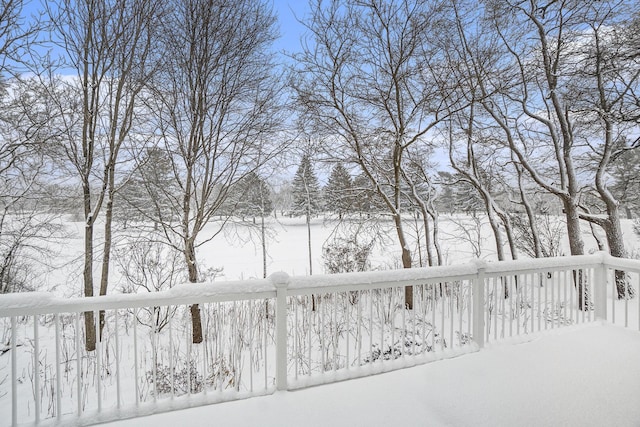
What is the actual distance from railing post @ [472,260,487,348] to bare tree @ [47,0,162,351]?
5180mm

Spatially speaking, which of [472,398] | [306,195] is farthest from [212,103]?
[306,195]

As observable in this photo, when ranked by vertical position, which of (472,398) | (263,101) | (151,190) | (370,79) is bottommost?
(472,398)

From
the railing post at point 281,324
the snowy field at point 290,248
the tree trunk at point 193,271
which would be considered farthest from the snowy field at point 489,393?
the snowy field at point 290,248

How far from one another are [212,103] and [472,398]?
515 centimetres

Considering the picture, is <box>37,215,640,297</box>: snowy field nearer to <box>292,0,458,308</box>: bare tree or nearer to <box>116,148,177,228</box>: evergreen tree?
<box>116,148,177,228</box>: evergreen tree

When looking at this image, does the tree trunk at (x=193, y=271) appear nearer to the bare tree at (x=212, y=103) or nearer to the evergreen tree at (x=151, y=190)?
the bare tree at (x=212, y=103)

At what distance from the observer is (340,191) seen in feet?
23.8

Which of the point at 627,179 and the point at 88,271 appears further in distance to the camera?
the point at 627,179

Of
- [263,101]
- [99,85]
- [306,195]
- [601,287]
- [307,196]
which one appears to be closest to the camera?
[601,287]

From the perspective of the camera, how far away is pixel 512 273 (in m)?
3.11

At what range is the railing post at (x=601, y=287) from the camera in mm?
3477

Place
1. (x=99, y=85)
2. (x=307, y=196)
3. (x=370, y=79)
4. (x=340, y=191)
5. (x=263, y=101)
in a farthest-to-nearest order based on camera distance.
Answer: (x=307, y=196), (x=340, y=191), (x=370, y=79), (x=263, y=101), (x=99, y=85)

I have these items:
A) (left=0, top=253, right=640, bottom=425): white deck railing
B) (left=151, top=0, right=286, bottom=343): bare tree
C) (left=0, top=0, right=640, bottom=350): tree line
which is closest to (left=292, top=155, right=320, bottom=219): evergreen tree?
(left=0, top=0, right=640, bottom=350): tree line

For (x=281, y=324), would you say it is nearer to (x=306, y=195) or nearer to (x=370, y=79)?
(x=370, y=79)
